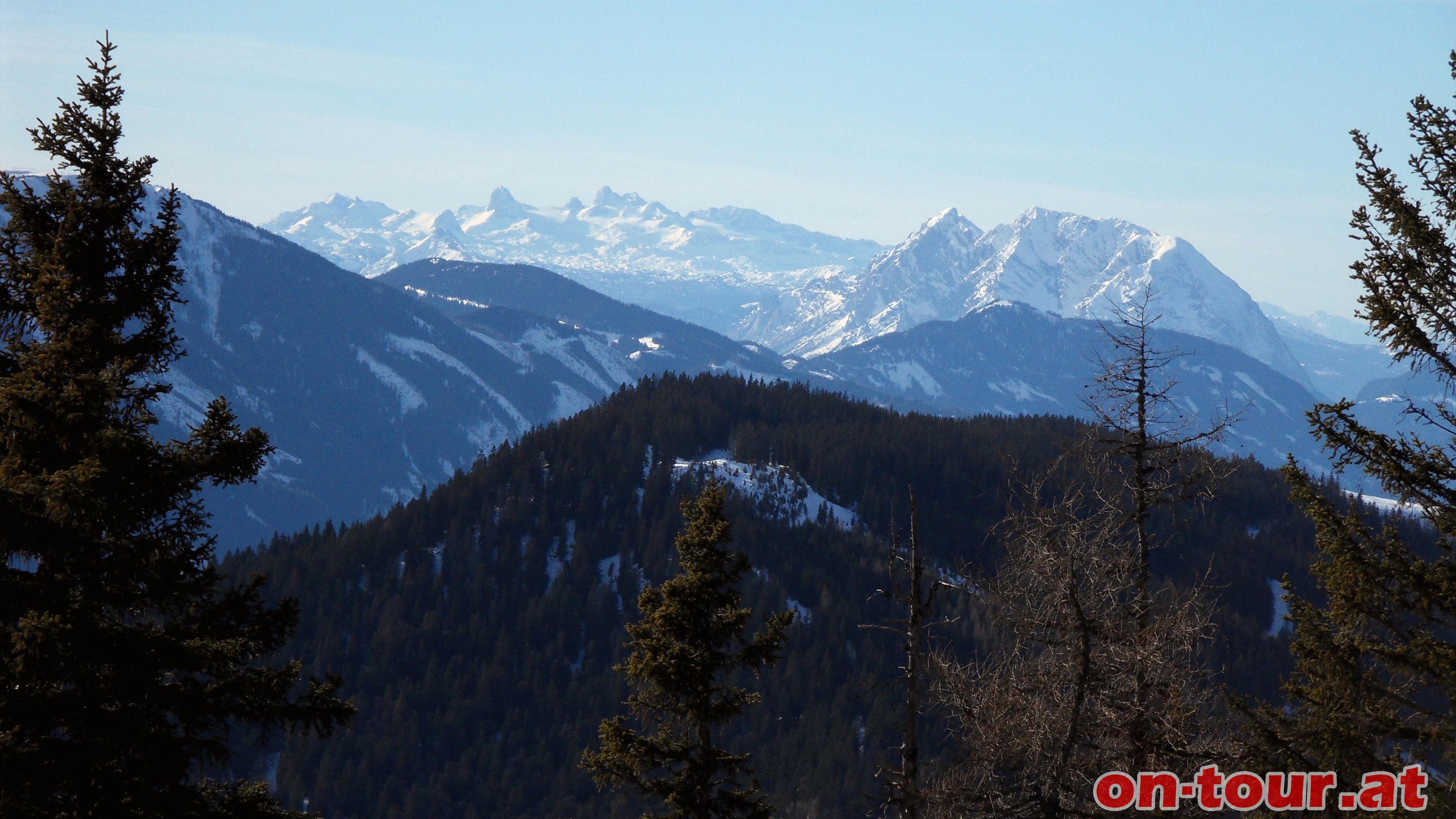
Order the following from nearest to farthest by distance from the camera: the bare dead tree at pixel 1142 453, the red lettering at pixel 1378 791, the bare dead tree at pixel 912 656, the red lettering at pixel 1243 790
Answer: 1. the red lettering at pixel 1378 791
2. the red lettering at pixel 1243 790
3. the bare dead tree at pixel 912 656
4. the bare dead tree at pixel 1142 453

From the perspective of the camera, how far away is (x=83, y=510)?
12.5m

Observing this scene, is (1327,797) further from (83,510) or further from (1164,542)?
(83,510)

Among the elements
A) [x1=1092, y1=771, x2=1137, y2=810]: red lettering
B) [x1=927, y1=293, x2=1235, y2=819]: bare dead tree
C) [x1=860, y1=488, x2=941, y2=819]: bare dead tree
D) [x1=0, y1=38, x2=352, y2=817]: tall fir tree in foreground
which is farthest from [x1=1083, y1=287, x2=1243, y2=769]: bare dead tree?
[x1=0, y1=38, x2=352, y2=817]: tall fir tree in foreground

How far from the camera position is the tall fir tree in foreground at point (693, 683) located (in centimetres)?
1938

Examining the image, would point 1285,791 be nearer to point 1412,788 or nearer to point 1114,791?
point 1412,788

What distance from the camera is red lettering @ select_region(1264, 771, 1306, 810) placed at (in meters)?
15.5

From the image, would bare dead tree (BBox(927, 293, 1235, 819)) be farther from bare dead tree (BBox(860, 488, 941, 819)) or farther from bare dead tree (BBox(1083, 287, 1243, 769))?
bare dead tree (BBox(860, 488, 941, 819))

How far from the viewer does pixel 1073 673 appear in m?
15.7

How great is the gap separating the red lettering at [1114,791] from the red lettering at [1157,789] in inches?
4.2

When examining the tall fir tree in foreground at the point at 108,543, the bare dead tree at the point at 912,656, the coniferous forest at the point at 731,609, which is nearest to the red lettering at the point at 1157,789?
the coniferous forest at the point at 731,609

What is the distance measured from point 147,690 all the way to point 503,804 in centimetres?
15960

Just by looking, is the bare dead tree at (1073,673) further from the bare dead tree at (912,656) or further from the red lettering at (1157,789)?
the bare dead tree at (912,656)

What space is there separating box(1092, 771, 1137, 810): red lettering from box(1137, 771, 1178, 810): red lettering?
107mm

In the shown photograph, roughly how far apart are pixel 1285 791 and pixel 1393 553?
4189mm
